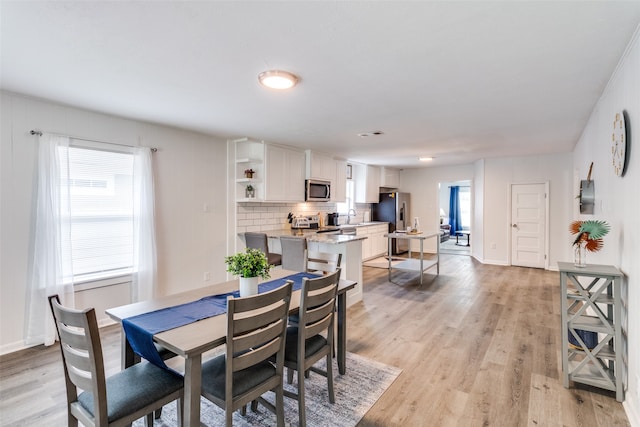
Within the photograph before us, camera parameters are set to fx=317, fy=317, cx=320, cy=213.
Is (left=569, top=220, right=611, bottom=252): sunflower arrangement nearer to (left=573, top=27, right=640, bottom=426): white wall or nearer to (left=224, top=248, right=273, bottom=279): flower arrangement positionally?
(left=573, top=27, right=640, bottom=426): white wall

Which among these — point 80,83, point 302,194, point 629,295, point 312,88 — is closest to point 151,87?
point 80,83

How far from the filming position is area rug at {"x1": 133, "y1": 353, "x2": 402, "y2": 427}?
2.01 metres

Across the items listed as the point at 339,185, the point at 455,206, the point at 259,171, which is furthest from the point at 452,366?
the point at 455,206

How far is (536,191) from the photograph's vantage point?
6.58m

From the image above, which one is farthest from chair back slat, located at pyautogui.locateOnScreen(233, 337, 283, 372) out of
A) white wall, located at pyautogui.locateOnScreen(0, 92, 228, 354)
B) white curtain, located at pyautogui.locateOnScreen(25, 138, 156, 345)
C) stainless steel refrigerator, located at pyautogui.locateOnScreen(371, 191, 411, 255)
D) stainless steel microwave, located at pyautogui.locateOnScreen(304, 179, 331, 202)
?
stainless steel refrigerator, located at pyautogui.locateOnScreen(371, 191, 411, 255)

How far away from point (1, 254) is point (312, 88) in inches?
125

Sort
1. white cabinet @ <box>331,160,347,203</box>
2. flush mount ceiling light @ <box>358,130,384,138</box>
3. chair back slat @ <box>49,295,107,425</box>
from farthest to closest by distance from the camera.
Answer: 1. white cabinet @ <box>331,160,347,203</box>
2. flush mount ceiling light @ <box>358,130,384,138</box>
3. chair back slat @ <box>49,295,107,425</box>

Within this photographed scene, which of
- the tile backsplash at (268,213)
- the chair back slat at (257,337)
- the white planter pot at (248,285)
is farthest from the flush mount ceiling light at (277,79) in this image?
the tile backsplash at (268,213)

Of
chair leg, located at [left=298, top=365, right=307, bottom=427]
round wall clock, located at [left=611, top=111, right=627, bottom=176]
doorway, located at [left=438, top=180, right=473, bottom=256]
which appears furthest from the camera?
doorway, located at [left=438, top=180, right=473, bottom=256]

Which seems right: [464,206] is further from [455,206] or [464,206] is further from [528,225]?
[528,225]

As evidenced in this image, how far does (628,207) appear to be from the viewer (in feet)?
6.84

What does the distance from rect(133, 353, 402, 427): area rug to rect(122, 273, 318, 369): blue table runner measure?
636 mm

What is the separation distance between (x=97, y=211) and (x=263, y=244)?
205cm

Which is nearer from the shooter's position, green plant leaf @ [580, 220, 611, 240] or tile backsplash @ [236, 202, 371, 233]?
green plant leaf @ [580, 220, 611, 240]
